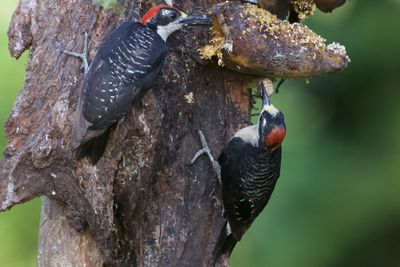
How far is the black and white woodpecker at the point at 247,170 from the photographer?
17.0ft

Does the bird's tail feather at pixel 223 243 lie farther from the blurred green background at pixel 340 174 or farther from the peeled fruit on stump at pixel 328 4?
the peeled fruit on stump at pixel 328 4

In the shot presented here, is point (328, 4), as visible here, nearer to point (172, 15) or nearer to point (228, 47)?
point (228, 47)

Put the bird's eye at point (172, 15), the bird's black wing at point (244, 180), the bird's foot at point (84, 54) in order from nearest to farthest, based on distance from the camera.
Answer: the bird's foot at point (84, 54), the bird's eye at point (172, 15), the bird's black wing at point (244, 180)

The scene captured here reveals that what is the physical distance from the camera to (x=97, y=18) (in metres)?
5.00

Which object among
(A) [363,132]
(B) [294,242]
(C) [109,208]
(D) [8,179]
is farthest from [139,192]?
(A) [363,132]

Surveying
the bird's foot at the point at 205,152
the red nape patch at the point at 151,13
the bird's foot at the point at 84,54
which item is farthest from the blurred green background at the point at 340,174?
the red nape patch at the point at 151,13

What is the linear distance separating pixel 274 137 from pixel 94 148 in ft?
3.12

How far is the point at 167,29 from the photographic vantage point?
16.3ft

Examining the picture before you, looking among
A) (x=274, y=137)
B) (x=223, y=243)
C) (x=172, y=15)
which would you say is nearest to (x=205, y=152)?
(x=274, y=137)

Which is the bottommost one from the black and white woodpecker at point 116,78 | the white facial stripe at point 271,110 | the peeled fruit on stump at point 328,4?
the white facial stripe at point 271,110

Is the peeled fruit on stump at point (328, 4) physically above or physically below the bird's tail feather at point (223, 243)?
above

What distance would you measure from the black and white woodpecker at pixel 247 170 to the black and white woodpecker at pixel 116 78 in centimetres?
58

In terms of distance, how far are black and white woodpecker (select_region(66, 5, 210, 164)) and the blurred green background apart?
1.25 m

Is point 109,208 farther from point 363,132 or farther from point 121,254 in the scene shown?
point 363,132
